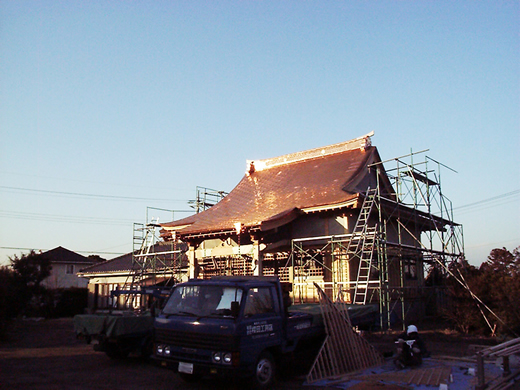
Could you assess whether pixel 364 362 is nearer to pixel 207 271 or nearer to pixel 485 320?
pixel 485 320

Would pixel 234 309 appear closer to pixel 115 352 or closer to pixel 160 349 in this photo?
pixel 160 349

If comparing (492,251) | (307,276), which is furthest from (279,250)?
(492,251)

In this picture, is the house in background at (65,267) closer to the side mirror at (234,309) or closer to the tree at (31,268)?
the tree at (31,268)

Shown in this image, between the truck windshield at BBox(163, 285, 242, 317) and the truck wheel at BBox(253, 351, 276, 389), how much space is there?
110cm

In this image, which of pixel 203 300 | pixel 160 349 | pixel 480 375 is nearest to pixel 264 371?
pixel 203 300

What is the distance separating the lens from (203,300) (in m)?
9.27

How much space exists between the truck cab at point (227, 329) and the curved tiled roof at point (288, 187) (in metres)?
9.54

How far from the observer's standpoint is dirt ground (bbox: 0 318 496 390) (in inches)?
376

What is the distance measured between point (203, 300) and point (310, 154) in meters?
17.6

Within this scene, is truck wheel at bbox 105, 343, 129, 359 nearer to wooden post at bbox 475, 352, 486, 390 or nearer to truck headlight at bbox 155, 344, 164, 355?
truck headlight at bbox 155, 344, 164, 355

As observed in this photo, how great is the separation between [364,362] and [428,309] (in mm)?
13881

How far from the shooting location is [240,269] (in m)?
23.5

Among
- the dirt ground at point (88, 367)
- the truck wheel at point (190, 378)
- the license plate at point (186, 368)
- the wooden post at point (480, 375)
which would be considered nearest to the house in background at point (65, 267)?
the dirt ground at point (88, 367)

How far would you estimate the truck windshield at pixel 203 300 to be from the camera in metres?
8.96
